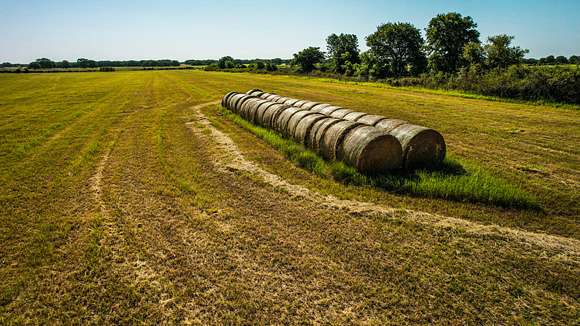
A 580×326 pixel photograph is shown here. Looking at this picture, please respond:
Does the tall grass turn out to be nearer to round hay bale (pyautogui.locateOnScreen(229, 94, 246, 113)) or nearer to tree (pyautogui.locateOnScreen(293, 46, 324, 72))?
round hay bale (pyautogui.locateOnScreen(229, 94, 246, 113))

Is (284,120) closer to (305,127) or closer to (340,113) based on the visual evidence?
(305,127)

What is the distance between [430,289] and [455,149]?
8.53 metres

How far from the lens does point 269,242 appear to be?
19.1 ft

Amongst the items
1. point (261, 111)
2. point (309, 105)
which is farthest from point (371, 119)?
point (261, 111)

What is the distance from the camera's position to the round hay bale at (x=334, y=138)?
943 cm

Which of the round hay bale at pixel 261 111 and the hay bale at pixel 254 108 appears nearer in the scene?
the round hay bale at pixel 261 111

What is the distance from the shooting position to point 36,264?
5215 mm

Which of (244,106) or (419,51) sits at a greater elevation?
(419,51)

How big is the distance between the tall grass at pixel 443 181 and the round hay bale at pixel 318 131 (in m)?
0.30

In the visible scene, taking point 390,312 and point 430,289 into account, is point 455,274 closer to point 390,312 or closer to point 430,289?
point 430,289

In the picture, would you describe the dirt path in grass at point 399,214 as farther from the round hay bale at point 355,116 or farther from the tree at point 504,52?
the tree at point 504,52

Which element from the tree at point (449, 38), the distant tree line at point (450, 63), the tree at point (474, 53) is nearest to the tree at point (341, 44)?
the distant tree line at point (450, 63)

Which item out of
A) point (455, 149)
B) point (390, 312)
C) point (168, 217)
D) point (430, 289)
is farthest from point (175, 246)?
point (455, 149)

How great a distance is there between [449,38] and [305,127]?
209ft
